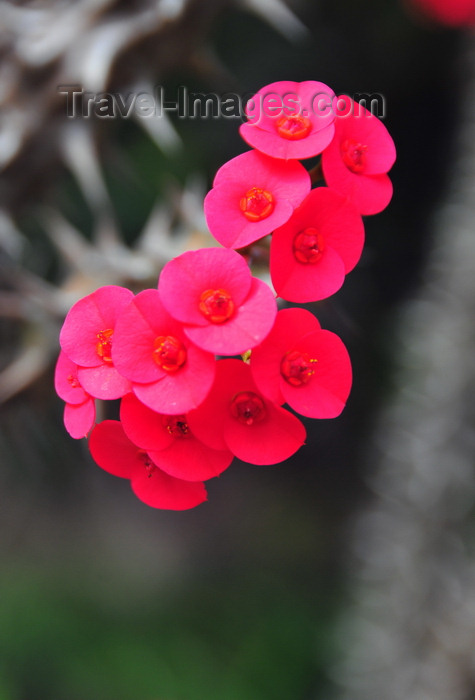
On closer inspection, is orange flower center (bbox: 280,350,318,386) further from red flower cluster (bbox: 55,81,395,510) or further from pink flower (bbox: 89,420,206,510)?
pink flower (bbox: 89,420,206,510)

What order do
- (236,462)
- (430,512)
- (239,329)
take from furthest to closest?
1. (236,462)
2. (430,512)
3. (239,329)

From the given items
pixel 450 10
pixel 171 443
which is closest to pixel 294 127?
pixel 171 443

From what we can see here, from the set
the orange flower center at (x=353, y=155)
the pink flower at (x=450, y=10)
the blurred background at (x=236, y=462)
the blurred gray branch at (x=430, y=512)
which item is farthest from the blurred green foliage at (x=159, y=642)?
the pink flower at (x=450, y=10)

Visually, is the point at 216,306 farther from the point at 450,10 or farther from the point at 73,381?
the point at 450,10

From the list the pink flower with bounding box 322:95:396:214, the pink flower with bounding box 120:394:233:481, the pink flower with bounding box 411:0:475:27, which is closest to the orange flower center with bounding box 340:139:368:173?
the pink flower with bounding box 322:95:396:214

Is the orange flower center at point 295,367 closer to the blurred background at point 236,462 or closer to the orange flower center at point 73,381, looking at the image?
the orange flower center at point 73,381

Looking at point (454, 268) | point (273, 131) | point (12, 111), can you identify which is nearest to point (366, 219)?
point (454, 268)
